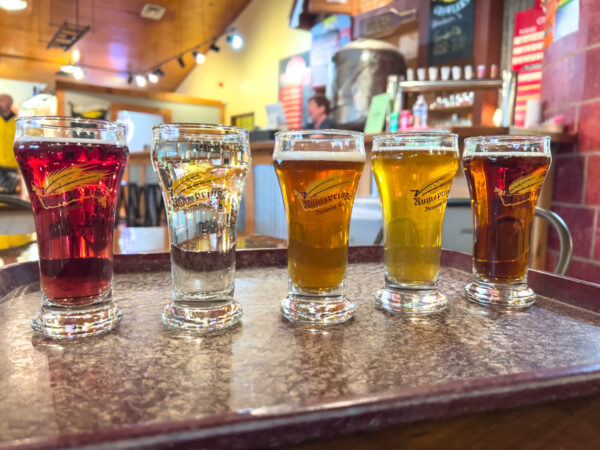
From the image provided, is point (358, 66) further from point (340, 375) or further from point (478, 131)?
point (340, 375)

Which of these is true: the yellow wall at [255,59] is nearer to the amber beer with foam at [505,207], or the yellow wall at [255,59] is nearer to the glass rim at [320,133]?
the amber beer with foam at [505,207]

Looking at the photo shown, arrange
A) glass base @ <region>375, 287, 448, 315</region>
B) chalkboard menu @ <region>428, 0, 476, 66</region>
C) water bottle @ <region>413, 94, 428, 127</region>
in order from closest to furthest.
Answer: glass base @ <region>375, 287, 448, 315</region> → water bottle @ <region>413, 94, 428, 127</region> → chalkboard menu @ <region>428, 0, 476, 66</region>

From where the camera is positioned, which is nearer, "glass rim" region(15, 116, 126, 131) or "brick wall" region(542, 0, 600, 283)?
"glass rim" region(15, 116, 126, 131)

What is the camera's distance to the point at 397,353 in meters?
0.51

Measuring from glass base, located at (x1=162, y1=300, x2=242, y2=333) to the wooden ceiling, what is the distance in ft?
28.8

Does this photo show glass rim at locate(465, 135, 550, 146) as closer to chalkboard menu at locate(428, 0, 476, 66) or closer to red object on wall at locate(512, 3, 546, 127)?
red object on wall at locate(512, 3, 546, 127)

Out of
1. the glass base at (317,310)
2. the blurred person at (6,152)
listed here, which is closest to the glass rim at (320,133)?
the glass base at (317,310)

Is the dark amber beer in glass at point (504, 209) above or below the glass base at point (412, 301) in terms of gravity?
above

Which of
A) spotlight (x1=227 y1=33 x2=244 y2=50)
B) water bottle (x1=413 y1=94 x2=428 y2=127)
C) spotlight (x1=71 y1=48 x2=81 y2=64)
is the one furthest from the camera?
spotlight (x1=71 y1=48 x2=81 y2=64)

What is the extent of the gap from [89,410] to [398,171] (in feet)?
1.67

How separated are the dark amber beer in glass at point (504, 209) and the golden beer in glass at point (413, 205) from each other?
7cm

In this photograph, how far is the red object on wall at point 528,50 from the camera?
4.44 metres

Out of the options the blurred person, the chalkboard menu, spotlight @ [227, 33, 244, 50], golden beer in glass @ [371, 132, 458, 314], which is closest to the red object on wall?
the chalkboard menu

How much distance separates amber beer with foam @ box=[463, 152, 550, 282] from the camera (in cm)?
74
